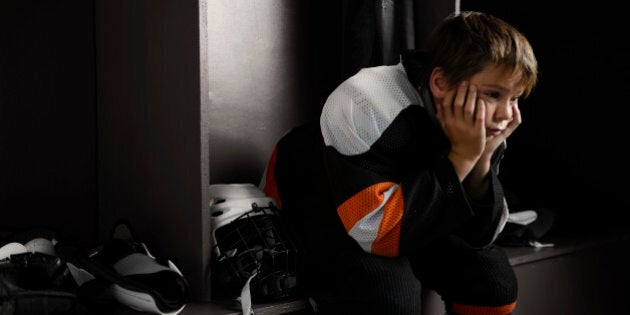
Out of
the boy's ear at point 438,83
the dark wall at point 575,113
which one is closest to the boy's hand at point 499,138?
the boy's ear at point 438,83

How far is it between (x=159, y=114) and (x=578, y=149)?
4.14 feet

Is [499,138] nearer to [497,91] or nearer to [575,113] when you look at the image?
[497,91]

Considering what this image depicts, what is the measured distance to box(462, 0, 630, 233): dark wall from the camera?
1814 mm

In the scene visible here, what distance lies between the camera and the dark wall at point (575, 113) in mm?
1814

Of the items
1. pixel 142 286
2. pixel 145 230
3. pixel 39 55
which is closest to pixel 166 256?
pixel 145 230

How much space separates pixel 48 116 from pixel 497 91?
894 millimetres

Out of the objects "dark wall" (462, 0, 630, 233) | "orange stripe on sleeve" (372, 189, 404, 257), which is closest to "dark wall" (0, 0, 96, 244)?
"orange stripe on sleeve" (372, 189, 404, 257)

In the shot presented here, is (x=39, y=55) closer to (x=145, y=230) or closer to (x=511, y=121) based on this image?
(x=145, y=230)

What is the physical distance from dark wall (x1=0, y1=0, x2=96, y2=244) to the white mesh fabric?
0.56 metres

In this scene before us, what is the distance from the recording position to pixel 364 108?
1064mm

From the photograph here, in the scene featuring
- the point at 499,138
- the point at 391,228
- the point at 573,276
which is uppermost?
the point at 499,138

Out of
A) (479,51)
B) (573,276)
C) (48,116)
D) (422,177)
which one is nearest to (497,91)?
(479,51)

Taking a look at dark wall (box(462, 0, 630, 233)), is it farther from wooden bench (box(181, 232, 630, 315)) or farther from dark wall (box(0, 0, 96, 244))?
→ dark wall (box(0, 0, 96, 244))

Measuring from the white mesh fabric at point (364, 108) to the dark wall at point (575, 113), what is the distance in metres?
0.90
